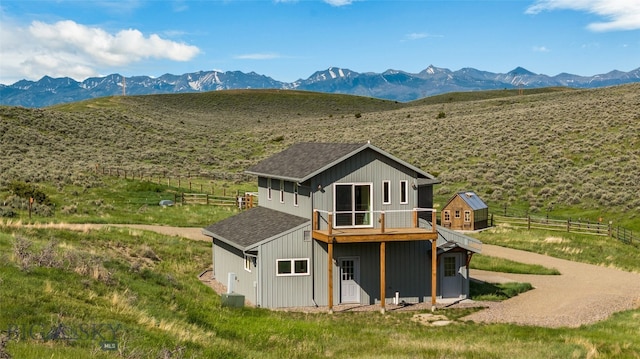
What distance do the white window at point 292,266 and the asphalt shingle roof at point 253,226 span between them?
48.0 inches

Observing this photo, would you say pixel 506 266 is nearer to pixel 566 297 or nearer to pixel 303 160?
pixel 566 297

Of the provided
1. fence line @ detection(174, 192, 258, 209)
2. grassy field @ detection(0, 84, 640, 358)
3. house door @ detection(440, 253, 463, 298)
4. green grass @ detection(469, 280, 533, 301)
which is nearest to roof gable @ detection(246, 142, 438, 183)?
house door @ detection(440, 253, 463, 298)

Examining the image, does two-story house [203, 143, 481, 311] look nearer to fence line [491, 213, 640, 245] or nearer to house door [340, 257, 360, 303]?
house door [340, 257, 360, 303]

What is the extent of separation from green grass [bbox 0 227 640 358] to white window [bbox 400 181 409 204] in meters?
5.04

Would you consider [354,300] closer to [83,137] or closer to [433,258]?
[433,258]

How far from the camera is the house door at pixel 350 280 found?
26234mm

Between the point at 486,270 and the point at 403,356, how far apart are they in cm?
1901

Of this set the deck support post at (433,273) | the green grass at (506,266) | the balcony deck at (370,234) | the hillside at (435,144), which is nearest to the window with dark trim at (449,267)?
the deck support post at (433,273)

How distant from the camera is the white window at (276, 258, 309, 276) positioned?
25.5 m

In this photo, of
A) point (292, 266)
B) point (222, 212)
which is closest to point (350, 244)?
point (292, 266)

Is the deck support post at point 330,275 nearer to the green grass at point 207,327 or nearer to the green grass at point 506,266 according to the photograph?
the green grass at point 207,327

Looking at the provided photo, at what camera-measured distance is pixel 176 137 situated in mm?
100188

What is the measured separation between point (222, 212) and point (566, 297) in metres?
28.4

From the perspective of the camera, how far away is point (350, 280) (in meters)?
26.3
